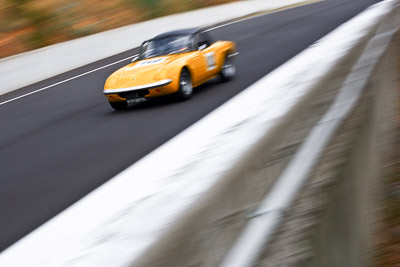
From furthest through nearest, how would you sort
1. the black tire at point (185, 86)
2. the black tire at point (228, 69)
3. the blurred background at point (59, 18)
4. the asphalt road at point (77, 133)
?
the blurred background at point (59, 18)
the black tire at point (228, 69)
the black tire at point (185, 86)
the asphalt road at point (77, 133)

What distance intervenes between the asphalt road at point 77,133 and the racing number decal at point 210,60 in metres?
0.46

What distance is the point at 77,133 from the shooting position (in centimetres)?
1034

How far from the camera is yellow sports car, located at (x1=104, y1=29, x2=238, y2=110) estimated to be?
11719mm

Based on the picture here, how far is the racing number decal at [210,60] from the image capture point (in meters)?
12.8

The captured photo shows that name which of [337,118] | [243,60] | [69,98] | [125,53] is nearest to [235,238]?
[337,118]

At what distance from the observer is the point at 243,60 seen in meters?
16.9

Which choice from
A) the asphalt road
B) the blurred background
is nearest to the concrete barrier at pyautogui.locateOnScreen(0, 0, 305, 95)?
the asphalt road

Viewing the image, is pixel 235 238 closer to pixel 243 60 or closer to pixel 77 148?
pixel 77 148

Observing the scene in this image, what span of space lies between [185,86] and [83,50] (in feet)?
31.4

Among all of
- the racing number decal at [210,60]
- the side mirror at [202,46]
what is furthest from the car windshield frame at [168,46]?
the racing number decal at [210,60]

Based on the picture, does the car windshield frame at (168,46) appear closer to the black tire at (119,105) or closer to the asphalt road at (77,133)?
the asphalt road at (77,133)

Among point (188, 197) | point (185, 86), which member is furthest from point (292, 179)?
point (185, 86)

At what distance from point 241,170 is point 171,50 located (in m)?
10.4

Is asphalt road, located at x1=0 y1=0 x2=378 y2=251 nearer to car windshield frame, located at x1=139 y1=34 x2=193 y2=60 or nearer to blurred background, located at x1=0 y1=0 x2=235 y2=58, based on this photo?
car windshield frame, located at x1=139 y1=34 x2=193 y2=60
